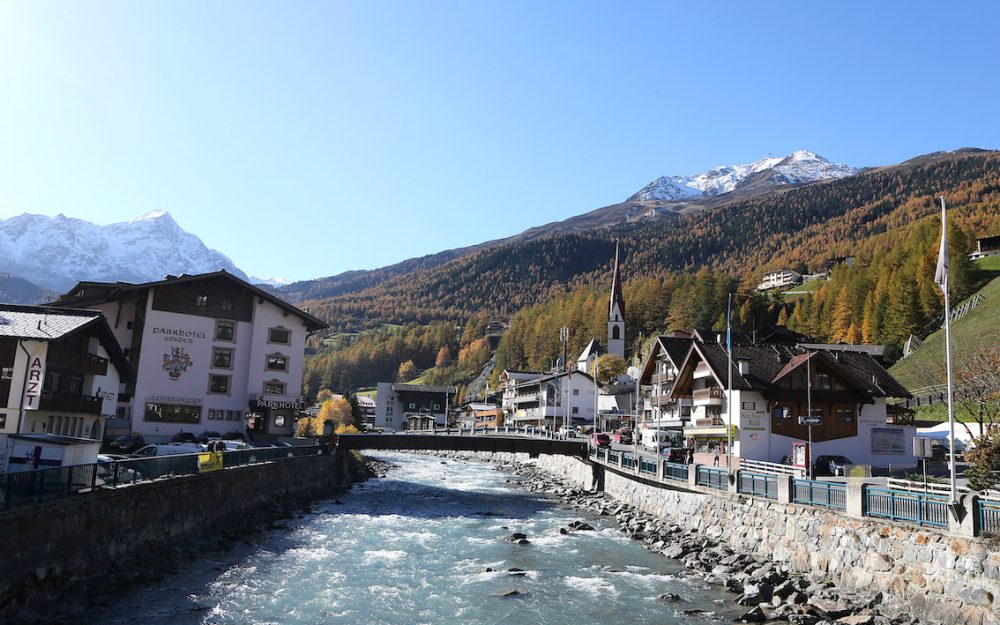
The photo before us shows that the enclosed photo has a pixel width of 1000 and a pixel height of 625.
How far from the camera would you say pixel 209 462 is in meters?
37.5

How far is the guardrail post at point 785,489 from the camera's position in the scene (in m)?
28.9

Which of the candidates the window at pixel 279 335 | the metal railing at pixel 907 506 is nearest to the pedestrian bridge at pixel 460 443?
the window at pixel 279 335

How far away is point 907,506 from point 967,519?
2561 millimetres

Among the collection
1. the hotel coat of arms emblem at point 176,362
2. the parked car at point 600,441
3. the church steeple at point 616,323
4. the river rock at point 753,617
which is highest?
the church steeple at point 616,323

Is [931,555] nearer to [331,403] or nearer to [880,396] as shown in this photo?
[880,396]

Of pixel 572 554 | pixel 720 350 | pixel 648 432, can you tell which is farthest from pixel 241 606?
pixel 648 432

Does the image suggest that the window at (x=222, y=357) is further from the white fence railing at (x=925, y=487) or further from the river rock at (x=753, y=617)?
the white fence railing at (x=925, y=487)

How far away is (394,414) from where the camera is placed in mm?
166875

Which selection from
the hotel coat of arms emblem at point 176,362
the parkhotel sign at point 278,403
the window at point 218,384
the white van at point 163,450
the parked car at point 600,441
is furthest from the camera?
the parkhotel sign at point 278,403

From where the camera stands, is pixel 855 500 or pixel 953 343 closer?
pixel 855 500

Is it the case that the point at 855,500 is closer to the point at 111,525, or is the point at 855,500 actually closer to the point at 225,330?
the point at 111,525

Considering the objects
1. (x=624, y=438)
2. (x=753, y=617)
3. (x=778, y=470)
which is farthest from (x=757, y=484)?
(x=624, y=438)

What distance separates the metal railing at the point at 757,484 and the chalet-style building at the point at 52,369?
34.1m

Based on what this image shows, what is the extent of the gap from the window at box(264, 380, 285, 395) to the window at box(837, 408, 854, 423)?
50.4 metres
